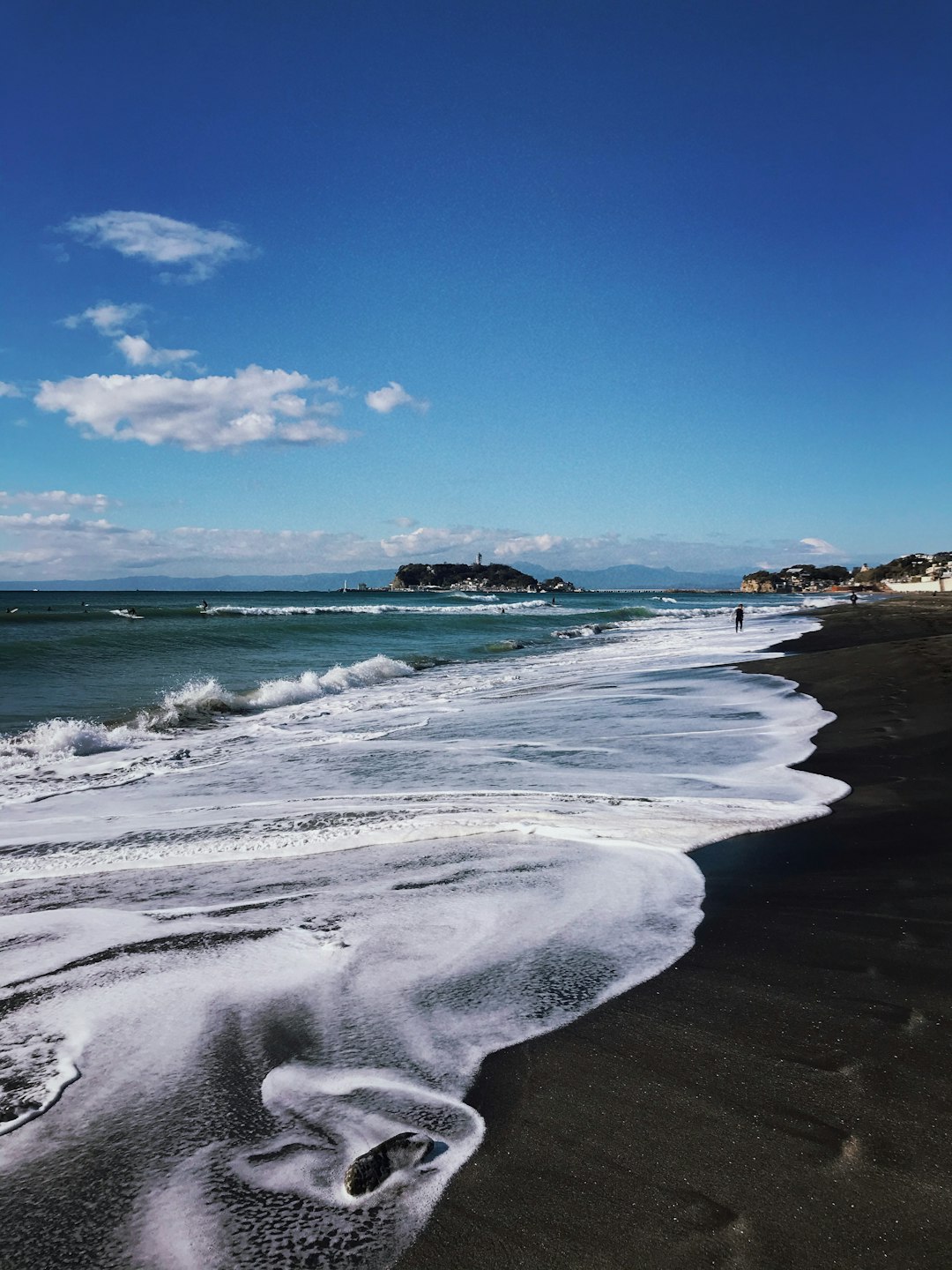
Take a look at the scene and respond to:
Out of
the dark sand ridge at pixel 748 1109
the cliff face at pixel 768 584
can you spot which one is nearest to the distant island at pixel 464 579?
the cliff face at pixel 768 584

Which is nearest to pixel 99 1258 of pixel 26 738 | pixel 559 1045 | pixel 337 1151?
pixel 337 1151

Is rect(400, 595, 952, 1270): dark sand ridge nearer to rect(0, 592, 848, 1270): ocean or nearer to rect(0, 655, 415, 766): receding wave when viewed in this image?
rect(0, 592, 848, 1270): ocean

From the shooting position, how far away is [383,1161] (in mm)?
2260

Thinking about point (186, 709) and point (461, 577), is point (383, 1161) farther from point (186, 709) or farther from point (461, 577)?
point (461, 577)

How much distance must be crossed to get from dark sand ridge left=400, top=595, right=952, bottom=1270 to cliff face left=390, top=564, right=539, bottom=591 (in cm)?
16282

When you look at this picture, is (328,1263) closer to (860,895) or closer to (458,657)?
(860,895)

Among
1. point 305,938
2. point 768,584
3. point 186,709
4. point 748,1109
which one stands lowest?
point 186,709

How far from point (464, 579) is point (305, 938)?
175677 millimetres

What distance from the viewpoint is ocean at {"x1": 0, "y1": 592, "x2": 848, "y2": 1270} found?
2211mm

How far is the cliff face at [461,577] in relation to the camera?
16955cm

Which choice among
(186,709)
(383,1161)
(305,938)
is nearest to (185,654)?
(186,709)

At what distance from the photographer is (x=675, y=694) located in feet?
45.1

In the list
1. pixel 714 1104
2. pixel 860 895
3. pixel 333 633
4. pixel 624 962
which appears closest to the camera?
pixel 714 1104

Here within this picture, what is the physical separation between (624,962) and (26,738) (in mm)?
10711
